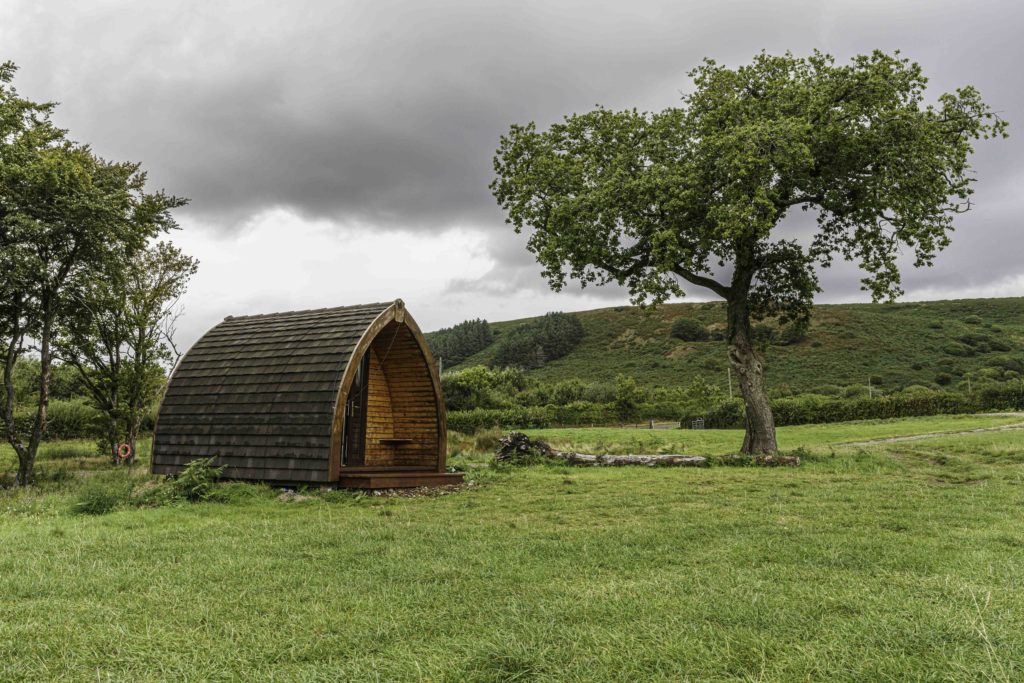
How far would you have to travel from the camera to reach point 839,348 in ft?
251

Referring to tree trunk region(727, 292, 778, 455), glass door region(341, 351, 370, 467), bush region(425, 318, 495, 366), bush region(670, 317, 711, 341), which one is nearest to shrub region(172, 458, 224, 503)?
glass door region(341, 351, 370, 467)

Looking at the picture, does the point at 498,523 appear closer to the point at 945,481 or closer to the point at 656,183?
the point at 945,481

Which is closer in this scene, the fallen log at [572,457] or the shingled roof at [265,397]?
the shingled roof at [265,397]

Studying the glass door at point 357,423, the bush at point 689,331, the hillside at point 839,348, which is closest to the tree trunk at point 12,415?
the glass door at point 357,423

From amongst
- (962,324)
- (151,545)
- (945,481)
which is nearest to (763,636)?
(151,545)

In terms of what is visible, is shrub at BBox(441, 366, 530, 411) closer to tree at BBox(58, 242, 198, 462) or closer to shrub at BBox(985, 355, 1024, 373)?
tree at BBox(58, 242, 198, 462)

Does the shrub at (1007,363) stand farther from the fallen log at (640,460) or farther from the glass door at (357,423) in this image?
the glass door at (357,423)

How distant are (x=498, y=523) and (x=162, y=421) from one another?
9742 mm

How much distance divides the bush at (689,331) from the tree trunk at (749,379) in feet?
216

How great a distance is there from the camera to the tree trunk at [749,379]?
2140 centimetres

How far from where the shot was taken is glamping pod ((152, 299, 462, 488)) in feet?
43.5

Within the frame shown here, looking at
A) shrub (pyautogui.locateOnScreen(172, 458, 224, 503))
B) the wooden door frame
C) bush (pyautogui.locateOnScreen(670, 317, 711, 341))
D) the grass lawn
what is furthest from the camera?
bush (pyautogui.locateOnScreen(670, 317, 711, 341))

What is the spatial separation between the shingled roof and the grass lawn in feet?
7.32

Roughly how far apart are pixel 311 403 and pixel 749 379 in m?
14.8
